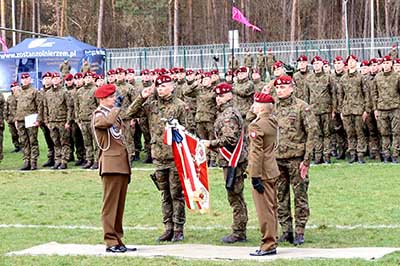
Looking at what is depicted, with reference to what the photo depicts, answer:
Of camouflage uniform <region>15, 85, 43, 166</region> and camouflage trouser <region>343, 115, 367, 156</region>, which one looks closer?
camouflage trouser <region>343, 115, 367, 156</region>

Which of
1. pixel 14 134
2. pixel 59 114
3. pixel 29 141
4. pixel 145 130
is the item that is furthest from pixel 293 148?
pixel 14 134

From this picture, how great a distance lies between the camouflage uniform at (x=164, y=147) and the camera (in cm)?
1188

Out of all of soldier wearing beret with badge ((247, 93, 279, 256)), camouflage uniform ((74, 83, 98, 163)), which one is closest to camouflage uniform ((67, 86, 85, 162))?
camouflage uniform ((74, 83, 98, 163))

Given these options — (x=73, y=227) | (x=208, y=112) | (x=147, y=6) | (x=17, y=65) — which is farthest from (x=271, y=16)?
(x=73, y=227)

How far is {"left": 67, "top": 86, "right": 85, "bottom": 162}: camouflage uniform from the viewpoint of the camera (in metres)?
21.5

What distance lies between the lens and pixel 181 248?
11328 millimetres

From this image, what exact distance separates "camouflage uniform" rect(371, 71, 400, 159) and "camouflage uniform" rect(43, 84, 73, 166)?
707 centimetres

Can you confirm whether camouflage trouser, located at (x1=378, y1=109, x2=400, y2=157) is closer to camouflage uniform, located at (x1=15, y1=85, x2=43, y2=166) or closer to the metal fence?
camouflage uniform, located at (x1=15, y1=85, x2=43, y2=166)

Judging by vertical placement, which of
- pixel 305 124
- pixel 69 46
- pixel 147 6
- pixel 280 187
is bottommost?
pixel 280 187

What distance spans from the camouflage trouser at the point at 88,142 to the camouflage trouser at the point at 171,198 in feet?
30.1

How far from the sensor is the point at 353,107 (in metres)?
19.6

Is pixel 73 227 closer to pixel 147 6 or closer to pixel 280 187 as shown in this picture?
pixel 280 187

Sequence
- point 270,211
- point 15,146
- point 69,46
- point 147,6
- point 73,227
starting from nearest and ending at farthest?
point 270,211 < point 73,227 < point 15,146 < point 69,46 < point 147,6

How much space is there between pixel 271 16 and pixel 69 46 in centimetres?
3240
